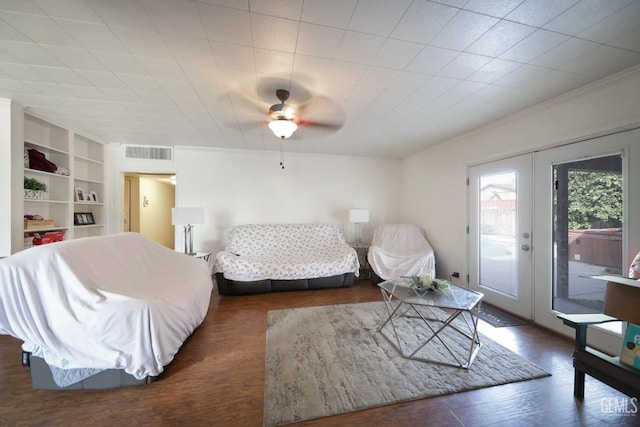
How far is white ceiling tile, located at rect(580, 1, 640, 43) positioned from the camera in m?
1.35

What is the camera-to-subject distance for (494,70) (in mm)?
1923

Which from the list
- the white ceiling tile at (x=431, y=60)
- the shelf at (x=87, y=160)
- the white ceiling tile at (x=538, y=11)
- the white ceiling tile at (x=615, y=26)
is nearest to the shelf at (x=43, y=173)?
the shelf at (x=87, y=160)

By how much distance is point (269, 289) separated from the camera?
139 inches

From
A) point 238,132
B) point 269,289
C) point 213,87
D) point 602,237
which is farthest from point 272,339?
point 602,237

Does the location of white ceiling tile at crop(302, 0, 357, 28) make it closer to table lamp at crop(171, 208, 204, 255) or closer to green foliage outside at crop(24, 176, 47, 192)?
table lamp at crop(171, 208, 204, 255)

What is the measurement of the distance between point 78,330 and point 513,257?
425 centimetres

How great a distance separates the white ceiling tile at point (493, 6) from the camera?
130cm

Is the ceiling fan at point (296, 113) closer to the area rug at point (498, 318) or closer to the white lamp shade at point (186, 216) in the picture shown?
the white lamp shade at point (186, 216)

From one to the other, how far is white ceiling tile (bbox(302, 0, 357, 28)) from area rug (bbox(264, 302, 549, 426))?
8.02ft

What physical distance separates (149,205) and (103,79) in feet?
15.6

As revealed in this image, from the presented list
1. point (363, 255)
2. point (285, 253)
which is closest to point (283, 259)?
point (285, 253)

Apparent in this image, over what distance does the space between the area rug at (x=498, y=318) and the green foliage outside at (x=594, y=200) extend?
1.18 meters

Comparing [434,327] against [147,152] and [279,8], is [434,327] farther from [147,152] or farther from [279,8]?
[147,152]

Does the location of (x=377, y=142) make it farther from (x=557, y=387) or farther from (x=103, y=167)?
(x=103, y=167)
